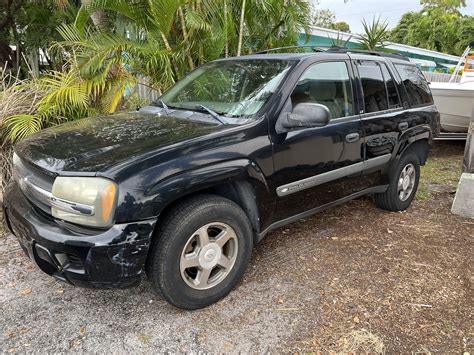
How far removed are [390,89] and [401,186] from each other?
1156mm

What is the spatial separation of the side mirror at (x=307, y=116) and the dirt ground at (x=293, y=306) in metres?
1.24

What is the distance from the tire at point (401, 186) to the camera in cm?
430

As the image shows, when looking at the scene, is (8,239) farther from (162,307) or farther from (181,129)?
(181,129)

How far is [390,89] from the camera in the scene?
4.08m

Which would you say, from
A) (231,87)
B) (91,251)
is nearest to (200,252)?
(91,251)

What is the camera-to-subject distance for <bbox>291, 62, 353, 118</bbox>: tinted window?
3267mm

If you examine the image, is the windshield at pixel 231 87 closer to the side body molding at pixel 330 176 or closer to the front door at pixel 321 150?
the front door at pixel 321 150

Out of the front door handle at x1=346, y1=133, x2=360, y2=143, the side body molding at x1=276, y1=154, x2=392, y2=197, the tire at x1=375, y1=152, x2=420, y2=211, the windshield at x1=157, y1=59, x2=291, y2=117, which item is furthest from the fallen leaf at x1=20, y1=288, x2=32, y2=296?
the tire at x1=375, y1=152, x2=420, y2=211

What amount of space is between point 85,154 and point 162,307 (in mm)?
1209

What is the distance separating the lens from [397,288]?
10.1 ft

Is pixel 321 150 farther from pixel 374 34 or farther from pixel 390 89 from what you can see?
pixel 374 34

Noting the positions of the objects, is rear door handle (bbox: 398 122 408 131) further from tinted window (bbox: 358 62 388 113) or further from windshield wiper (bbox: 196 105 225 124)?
windshield wiper (bbox: 196 105 225 124)

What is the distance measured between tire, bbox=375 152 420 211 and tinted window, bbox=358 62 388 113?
0.76m

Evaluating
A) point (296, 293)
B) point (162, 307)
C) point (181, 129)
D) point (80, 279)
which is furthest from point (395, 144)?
point (80, 279)
